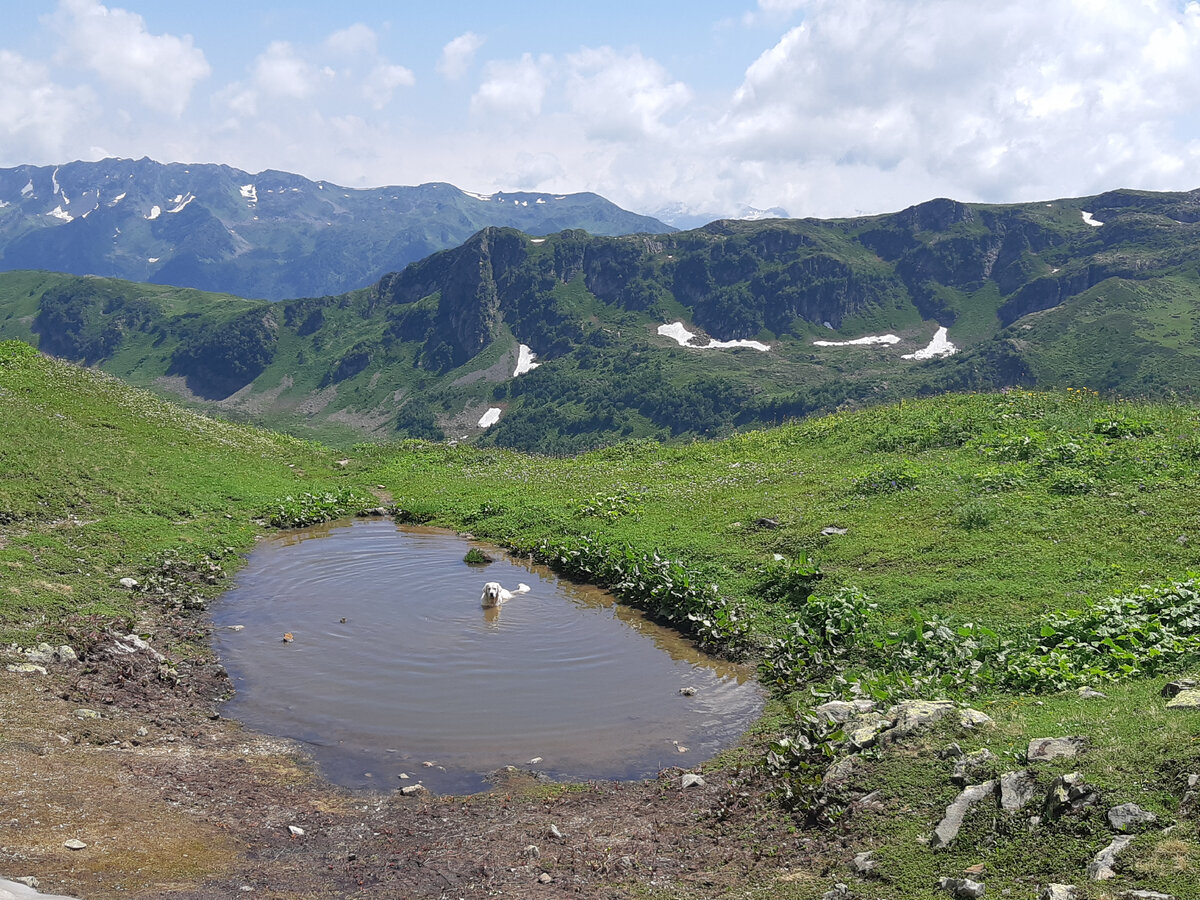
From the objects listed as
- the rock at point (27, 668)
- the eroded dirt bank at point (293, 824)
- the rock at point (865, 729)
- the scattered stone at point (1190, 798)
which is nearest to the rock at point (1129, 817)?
the scattered stone at point (1190, 798)

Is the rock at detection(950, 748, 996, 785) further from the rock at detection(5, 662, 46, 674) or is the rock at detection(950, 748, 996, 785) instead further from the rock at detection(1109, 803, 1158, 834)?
the rock at detection(5, 662, 46, 674)

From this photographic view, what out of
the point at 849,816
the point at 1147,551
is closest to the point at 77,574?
the point at 849,816

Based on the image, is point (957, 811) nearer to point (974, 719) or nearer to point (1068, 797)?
point (1068, 797)

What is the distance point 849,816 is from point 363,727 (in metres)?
9.68

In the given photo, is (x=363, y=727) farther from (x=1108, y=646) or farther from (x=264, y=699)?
(x=1108, y=646)

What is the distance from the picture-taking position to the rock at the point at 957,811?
959cm

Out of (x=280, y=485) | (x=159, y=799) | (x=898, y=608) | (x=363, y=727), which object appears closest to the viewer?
(x=159, y=799)

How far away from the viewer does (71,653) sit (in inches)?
641

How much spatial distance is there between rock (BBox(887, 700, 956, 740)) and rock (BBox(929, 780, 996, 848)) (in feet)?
6.11

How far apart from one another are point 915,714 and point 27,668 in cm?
1604

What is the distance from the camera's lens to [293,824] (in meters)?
11.8

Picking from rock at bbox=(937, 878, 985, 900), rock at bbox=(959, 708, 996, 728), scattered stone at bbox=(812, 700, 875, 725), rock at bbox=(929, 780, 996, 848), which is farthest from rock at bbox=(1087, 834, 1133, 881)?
scattered stone at bbox=(812, 700, 875, 725)

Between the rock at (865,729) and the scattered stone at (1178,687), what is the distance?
3.95 m

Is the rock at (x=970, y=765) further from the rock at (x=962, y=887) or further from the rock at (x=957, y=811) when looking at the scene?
the rock at (x=962, y=887)
